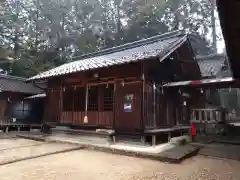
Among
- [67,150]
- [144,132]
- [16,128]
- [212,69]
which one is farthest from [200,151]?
[16,128]

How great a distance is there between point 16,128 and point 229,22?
16.1m

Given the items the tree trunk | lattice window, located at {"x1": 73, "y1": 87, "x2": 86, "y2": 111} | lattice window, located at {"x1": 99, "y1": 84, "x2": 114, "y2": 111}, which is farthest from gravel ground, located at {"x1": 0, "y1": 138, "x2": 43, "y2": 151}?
the tree trunk

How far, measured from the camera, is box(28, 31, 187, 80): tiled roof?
8755 millimetres

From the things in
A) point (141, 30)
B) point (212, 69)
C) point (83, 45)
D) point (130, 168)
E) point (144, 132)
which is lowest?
point (130, 168)

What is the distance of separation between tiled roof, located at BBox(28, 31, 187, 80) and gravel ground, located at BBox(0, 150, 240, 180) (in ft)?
12.5

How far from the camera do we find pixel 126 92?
9031 mm

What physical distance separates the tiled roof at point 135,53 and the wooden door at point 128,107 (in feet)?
4.00

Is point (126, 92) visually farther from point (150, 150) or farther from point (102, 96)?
point (150, 150)

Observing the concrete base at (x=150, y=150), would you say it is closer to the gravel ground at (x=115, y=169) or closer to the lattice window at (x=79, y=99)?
the gravel ground at (x=115, y=169)

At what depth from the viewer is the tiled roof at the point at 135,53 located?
345 inches

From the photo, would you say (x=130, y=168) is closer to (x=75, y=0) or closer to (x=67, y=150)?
(x=67, y=150)

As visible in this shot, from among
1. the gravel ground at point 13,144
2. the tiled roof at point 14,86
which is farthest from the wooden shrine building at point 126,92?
the tiled roof at point 14,86

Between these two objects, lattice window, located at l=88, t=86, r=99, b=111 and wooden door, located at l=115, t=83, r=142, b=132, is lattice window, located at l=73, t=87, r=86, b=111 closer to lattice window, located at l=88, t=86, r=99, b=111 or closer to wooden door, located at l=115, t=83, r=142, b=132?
lattice window, located at l=88, t=86, r=99, b=111

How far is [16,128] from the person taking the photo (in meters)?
15.8
